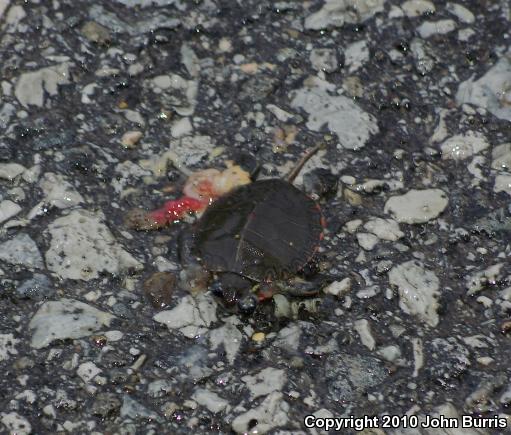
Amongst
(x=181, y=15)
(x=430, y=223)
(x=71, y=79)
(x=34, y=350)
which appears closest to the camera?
(x=34, y=350)

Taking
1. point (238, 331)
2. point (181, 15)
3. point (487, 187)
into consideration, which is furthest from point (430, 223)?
point (181, 15)

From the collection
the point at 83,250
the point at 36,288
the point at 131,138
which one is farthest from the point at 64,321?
the point at 131,138

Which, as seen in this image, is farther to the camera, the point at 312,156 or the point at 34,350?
the point at 312,156

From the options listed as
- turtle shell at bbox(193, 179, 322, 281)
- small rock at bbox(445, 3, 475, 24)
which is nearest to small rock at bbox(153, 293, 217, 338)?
turtle shell at bbox(193, 179, 322, 281)

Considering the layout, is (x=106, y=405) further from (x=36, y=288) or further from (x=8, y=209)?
(x=8, y=209)

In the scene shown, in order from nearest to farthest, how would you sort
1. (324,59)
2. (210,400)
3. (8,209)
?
(210,400), (8,209), (324,59)

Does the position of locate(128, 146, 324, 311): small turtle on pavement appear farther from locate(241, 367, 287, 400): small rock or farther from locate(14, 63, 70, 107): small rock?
locate(14, 63, 70, 107): small rock

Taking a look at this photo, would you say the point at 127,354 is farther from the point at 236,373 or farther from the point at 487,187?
the point at 487,187
